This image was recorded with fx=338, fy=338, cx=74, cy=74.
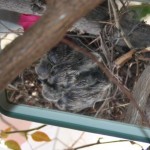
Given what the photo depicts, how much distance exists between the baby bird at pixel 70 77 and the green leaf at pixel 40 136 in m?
0.12

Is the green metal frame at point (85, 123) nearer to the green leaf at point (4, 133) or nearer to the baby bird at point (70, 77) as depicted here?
the baby bird at point (70, 77)

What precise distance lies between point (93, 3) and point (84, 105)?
27 cm

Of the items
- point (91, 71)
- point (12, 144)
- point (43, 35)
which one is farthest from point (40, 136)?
point (43, 35)

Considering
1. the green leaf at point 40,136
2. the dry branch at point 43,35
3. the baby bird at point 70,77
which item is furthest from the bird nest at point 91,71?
the dry branch at point 43,35

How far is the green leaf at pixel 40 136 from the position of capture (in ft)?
1.65

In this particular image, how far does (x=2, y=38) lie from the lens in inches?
16.4

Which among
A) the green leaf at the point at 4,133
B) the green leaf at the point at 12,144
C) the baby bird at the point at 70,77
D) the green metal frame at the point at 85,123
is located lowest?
the green leaf at the point at 12,144

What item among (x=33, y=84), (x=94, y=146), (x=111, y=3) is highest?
(x=111, y=3)

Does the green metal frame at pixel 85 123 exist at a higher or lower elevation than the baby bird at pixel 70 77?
lower

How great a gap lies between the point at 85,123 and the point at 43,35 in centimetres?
22

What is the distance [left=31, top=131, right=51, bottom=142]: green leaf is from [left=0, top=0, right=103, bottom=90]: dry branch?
14.3 inches

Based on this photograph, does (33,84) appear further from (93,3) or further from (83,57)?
Result: (93,3)

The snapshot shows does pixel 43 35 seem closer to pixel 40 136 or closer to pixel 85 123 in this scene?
pixel 85 123

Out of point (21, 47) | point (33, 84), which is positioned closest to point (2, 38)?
point (33, 84)
